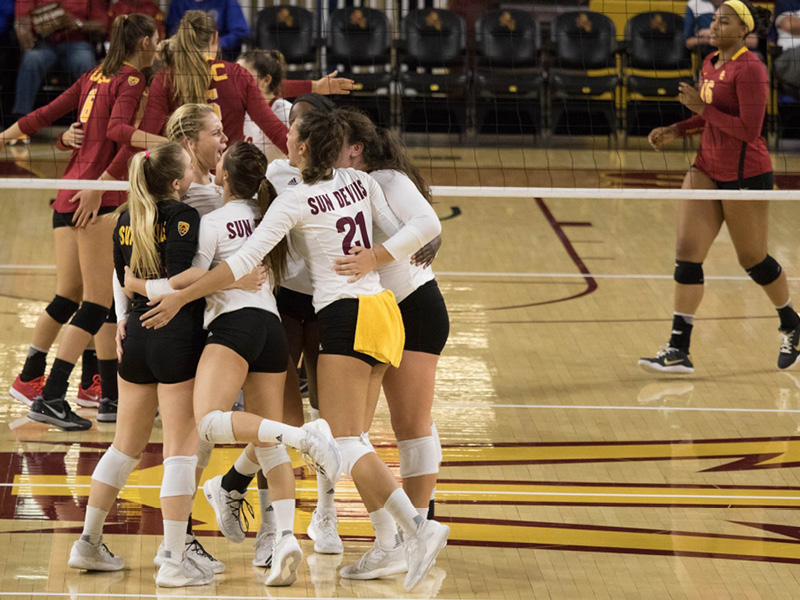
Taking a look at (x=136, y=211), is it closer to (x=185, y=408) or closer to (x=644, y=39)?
(x=185, y=408)

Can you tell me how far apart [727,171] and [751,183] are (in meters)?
0.15

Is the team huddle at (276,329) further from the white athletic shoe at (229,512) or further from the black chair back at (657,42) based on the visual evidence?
the black chair back at (657,42)

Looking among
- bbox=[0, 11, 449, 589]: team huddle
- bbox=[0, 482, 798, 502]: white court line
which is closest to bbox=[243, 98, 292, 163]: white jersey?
bbox=[0, 11, 449, 589]: team huddle

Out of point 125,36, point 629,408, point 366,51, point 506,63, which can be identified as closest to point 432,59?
point 366,51

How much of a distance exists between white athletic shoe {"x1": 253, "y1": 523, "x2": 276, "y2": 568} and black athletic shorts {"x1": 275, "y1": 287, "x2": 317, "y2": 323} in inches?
30.0

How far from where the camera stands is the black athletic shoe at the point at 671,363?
7.00 metres

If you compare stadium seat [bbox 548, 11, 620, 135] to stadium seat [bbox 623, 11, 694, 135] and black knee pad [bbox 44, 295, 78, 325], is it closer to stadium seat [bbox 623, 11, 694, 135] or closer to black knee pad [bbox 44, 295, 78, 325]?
Result: stadium seat [bbox 623, 11, 694, 135]

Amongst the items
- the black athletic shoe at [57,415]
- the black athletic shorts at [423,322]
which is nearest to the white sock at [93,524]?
the black athletic shorts at [423,322]

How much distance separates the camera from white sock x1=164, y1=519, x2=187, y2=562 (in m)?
4.14

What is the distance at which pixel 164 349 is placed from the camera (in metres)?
4.12

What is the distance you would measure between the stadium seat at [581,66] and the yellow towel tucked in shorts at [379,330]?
899cm

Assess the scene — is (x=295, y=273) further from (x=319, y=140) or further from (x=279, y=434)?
(x=279, y=434)

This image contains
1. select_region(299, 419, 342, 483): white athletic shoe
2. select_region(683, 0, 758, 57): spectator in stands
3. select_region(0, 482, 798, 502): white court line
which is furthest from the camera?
select_region(683, 0, 758, 57): spectator in stands

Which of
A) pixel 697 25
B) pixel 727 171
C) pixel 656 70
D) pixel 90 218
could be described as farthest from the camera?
pixel 656 70
